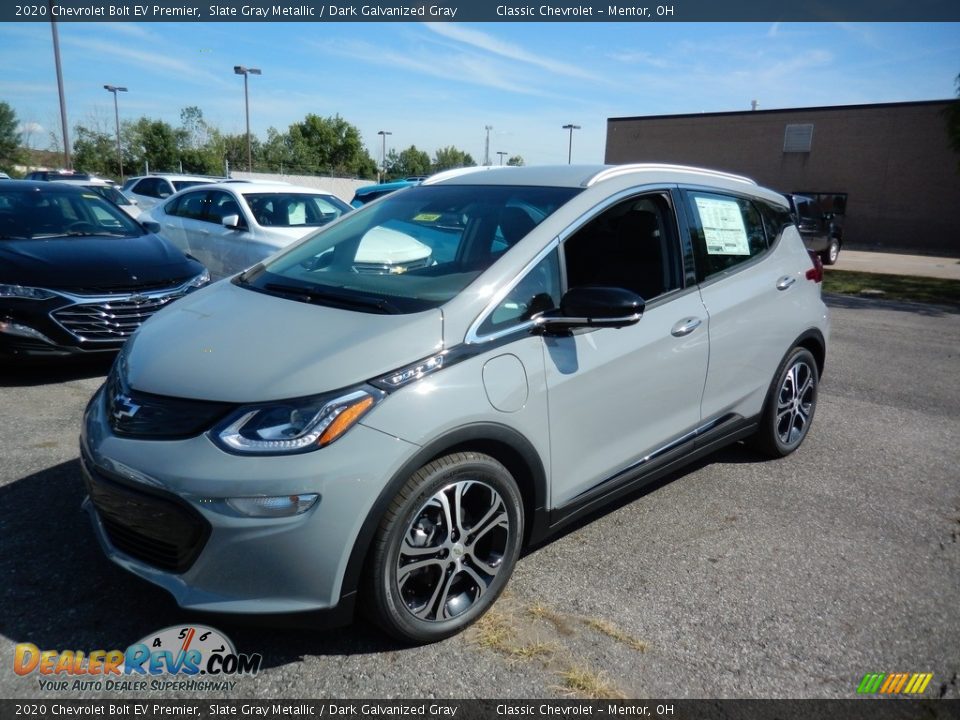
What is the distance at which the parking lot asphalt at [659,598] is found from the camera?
7.97ft

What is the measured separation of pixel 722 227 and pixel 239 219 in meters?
6.54

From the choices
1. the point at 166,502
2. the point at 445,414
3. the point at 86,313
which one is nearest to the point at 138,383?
the point at 166,502

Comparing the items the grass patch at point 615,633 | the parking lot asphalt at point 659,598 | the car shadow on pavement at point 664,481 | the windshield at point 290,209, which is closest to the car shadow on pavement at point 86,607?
the parking lot asphalt at point 659,598

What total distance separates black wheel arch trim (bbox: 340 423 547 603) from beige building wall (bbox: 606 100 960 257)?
3285 centimetres

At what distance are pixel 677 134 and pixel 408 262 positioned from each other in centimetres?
3707

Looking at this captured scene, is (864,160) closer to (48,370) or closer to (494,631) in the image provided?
(48,370)

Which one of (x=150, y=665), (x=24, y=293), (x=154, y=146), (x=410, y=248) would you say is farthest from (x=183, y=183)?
(x=154, y=146)

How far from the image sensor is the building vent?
3306 cm

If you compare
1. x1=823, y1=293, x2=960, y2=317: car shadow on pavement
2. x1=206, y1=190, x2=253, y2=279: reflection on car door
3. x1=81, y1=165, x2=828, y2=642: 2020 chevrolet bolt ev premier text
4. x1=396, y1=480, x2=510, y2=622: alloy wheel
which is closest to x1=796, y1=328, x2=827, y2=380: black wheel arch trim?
x1=81, y1=165, x2=828, y2=642: 2020 chevrolet bolt ev premier text

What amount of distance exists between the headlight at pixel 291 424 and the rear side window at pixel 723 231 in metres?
2.09

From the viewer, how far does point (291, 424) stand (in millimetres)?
2266

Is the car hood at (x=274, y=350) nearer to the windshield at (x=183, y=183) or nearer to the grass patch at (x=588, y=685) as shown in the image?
the grass patch at (x=588, y=685)

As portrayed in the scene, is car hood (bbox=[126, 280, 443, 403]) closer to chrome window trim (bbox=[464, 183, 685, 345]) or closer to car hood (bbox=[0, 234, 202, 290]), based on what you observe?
chrome window trim (bbox=[464, 183, 685, 345])

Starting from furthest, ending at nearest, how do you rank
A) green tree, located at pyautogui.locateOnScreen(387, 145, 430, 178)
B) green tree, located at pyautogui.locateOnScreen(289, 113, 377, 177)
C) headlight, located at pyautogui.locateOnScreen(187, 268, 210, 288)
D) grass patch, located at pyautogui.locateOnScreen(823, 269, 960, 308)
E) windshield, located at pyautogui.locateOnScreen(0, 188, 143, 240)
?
green tree, located at pyautogui.locateOnScreen(387, 145, 430, 178), green tree, located at pyautogui.locateOnScreen(289, 113, 377, 177), grass patch, located at pyautogui.locateOnScreen(823, 269, 960, 308), windshield, located at pyautogui.locateOnScreen(0, 188, 143, 240), headlight, located at pyautogui.locateOnScreen(187, 268, 210, 288)
